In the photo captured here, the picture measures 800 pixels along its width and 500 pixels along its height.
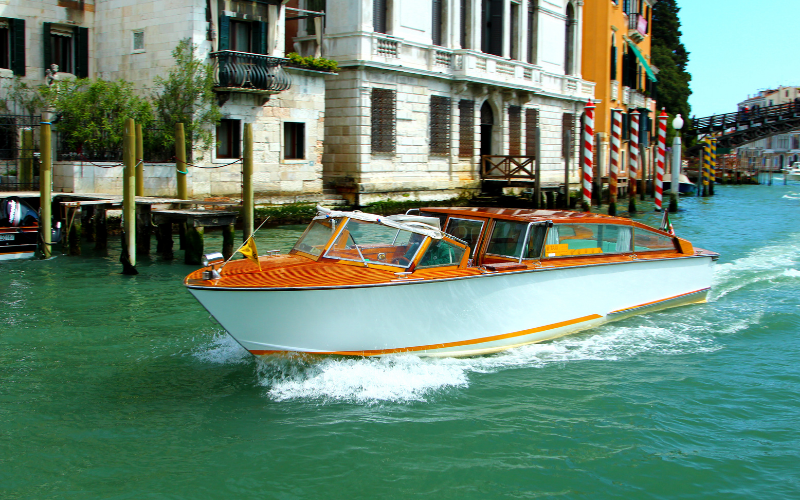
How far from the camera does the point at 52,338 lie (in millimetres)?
8688

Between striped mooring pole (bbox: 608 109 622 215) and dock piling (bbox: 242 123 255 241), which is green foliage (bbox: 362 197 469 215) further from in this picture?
dock piling (bbox: 242 123 255 241)

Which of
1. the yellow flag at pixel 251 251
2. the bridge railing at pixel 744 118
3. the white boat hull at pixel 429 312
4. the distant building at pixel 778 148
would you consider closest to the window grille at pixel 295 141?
the white boat hull at pixel 429 312

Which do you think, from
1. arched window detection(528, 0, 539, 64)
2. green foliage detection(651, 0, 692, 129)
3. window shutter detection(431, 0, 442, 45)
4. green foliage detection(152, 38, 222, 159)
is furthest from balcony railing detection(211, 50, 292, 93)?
green foliage detection(651, 0, 692, 129)

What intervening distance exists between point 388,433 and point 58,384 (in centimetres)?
309

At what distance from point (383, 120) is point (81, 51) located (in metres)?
8.24

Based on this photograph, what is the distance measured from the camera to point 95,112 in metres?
18.6

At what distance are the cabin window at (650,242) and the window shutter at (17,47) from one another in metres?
15.9

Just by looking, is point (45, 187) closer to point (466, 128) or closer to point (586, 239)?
point (586, 239)

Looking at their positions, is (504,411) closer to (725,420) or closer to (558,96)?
(725,420)

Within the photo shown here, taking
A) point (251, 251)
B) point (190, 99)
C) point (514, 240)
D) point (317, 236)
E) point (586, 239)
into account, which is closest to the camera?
point (251, 251)

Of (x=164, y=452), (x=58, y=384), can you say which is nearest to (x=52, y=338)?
(x=58, y=384)

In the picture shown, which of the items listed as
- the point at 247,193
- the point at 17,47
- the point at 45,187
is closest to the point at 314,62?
the point at 17,47

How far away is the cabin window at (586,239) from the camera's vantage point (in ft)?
28.2

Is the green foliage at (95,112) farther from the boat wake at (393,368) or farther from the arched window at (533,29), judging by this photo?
the arched window at (533,29)
